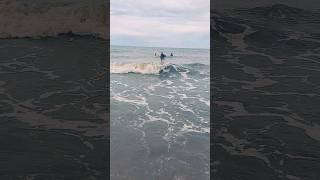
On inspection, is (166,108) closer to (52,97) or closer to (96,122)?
(96,122)

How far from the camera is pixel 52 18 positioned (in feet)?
6.57

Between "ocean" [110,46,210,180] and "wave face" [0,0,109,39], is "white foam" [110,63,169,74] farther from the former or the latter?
"wave face" [0,0,109,39]

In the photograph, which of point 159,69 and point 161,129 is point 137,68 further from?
point 161,129

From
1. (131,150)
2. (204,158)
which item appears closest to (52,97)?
(131,150)

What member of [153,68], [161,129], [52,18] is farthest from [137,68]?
[52,18]

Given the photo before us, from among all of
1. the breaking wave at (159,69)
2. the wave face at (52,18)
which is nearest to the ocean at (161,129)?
the breaking wave at (159,69)

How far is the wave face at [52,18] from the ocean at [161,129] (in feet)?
1.30

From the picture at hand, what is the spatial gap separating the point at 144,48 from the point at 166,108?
517 mm

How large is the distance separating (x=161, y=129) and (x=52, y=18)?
3.30 ft

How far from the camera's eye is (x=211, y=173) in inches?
76.1

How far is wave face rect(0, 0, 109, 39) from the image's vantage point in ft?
6.48

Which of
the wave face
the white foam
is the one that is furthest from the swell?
the wave face

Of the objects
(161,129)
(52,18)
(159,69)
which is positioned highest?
(52,18)

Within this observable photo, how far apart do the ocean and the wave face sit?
40cm
